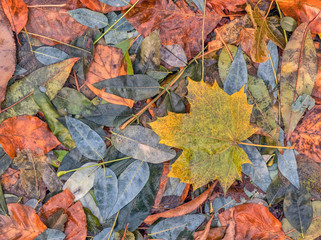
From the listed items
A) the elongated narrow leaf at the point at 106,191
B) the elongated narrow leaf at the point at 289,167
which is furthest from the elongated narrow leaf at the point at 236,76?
the elongated narrow leaf at the point at 106,191

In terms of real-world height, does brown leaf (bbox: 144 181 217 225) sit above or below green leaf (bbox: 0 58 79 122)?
below

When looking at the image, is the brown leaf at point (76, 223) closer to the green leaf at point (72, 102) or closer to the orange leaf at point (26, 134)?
the orange leaf at point (26, 134)

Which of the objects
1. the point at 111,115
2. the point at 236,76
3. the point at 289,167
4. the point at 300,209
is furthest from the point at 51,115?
the point at 300,209

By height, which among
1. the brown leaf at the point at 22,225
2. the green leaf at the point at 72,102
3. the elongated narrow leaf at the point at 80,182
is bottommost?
the brown leaf at the point at 22,225

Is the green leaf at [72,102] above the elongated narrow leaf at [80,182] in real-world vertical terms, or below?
above

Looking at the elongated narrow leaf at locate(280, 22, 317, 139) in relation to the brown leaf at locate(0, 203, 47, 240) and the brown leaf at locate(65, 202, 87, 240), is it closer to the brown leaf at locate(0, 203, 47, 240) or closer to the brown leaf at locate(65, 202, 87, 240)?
the brown leaf at locate(65, 202, 87, 240)

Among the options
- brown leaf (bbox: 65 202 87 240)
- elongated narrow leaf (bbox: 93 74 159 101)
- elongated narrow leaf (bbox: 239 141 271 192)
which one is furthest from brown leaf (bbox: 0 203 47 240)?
elongated narrow leaf (bbox: 239 141 271 192)
